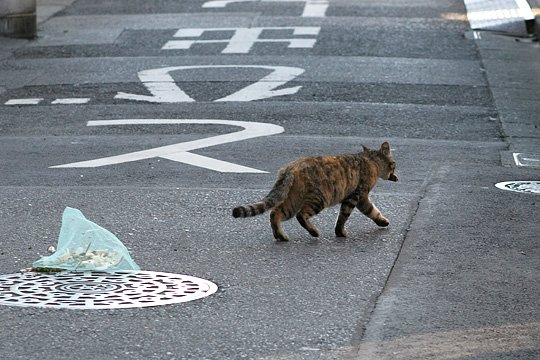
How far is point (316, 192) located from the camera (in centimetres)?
890

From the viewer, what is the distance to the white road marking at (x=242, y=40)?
2114 centimetres

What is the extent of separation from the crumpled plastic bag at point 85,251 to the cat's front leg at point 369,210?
1.88 meters

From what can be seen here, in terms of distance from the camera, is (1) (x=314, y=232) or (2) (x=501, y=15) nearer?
(1) (x=314, y=232)

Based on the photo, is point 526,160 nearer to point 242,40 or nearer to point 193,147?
point 193,147

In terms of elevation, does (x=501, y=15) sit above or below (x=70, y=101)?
above

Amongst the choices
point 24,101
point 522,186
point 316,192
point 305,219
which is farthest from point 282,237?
point 24,101

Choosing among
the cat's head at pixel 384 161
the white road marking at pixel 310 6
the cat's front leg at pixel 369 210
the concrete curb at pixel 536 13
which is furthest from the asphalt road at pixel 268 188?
the white road marking at pixel 310 6

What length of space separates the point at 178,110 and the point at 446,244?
7455 mm

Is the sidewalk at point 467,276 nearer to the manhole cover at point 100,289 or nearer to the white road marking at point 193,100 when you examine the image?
the manhole cover at point 100,289

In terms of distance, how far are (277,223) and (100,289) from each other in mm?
1721

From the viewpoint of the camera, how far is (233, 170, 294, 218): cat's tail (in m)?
8.66

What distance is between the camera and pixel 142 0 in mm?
27172

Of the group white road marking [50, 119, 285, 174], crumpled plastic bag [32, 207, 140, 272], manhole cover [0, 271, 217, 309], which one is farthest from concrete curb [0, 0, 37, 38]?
manhole cover [0, 271, 217, 309]

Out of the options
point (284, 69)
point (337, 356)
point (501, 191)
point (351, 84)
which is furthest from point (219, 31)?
point (337, 356)
